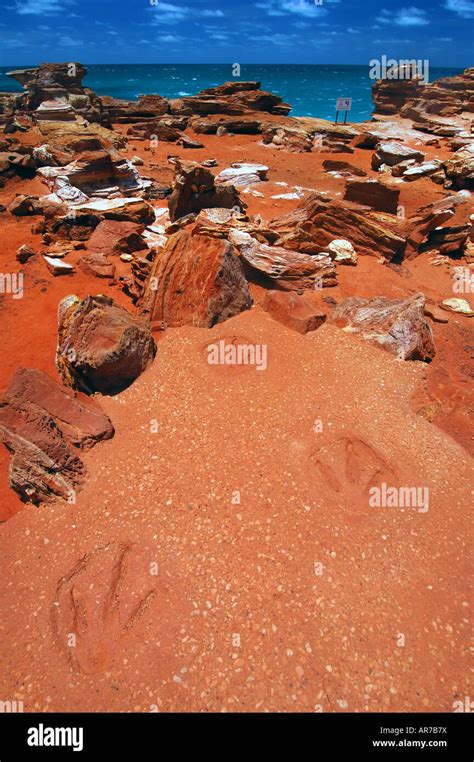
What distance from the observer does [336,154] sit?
2744cm

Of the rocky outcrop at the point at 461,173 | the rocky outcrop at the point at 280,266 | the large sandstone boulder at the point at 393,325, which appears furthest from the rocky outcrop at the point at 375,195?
the rocky outcrop at the point at 461,173

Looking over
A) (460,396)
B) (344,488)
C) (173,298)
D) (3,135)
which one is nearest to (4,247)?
(173,298)

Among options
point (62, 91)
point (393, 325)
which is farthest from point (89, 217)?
point (62, 91)

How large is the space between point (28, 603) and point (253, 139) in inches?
1322

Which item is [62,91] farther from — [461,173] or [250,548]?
[250,548]

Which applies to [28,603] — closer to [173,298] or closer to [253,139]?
[173,298]

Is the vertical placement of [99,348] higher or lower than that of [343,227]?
lower

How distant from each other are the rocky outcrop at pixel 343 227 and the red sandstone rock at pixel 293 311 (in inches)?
137

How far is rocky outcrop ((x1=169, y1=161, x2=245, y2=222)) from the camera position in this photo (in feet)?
44.3

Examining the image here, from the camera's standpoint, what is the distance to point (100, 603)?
5223 mm

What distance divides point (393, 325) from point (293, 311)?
2.31 meters

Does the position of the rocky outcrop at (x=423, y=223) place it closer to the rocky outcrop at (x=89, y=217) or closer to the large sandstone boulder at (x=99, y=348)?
the rocky outcrop at (x=89, y=217)

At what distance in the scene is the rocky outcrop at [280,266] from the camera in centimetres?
1073

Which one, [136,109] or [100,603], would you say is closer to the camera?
[100,603]
